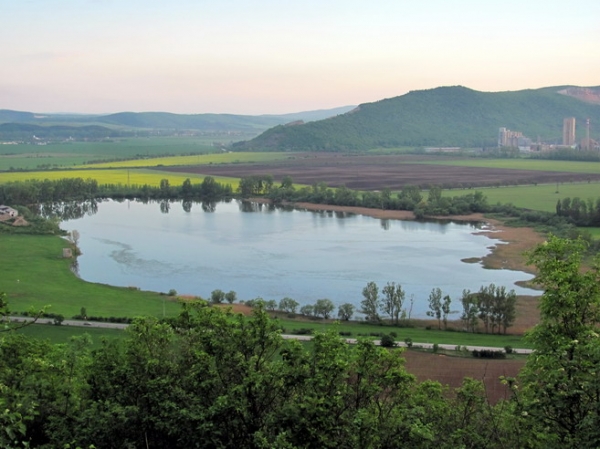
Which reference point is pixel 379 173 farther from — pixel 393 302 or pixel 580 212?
pixel 393 302

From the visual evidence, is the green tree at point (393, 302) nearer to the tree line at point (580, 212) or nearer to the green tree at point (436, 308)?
the green tree at point (436, 308)

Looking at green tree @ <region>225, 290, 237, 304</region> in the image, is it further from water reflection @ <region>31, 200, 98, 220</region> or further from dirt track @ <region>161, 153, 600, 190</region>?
dirt track @ <region>161, 153, 600, 190</region>

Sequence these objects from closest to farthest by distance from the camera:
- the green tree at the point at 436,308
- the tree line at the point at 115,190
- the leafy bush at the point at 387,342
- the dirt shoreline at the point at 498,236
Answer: the leafy bush at the point at 387,342
the green tree at the point at 436,308
the dirt shoreline at the point at 498,236
the tree line at the point at 115,190

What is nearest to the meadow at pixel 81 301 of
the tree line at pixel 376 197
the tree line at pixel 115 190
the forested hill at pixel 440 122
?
the tree line at pixel 115 190

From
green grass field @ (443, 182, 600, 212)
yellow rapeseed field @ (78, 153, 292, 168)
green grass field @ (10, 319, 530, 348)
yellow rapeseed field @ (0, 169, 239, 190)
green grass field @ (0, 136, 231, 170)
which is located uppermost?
green grass field @ (0, 136, 231, 170)

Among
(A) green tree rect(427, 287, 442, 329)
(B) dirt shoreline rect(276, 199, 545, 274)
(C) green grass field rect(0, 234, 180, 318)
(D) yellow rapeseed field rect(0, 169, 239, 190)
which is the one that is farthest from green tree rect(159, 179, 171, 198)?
(A) green tree rect(427, 287, 442, 329)
